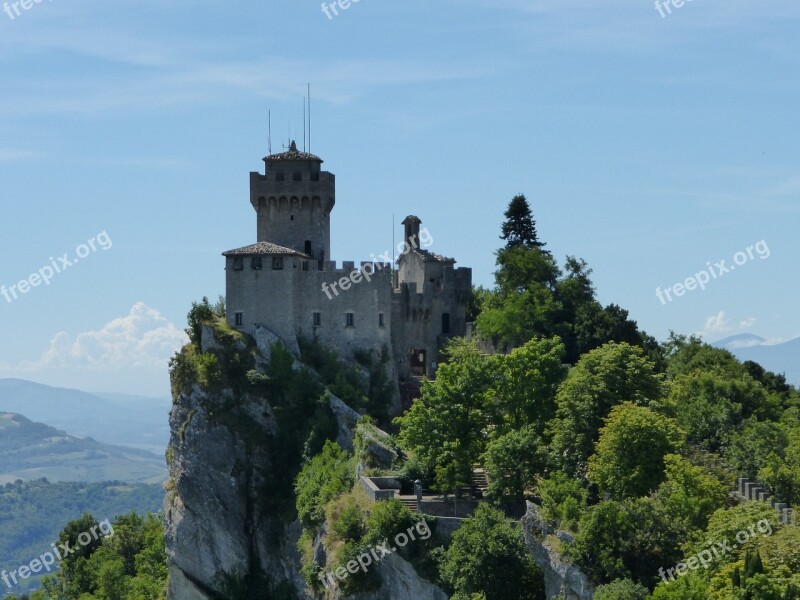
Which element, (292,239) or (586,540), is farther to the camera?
(292,239)

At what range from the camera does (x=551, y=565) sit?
67312 mm

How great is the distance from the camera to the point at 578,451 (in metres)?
75.0

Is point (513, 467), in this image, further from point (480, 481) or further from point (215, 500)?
point (215, 500)

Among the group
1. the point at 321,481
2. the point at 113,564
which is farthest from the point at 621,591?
the point at 113,564

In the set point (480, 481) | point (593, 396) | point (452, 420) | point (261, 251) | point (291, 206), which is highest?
point (291, 206)

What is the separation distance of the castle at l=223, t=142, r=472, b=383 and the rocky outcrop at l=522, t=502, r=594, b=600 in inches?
1241

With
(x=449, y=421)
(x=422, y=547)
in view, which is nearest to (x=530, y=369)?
(x=449, y=421)

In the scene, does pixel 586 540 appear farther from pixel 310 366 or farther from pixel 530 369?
pixel 310 366

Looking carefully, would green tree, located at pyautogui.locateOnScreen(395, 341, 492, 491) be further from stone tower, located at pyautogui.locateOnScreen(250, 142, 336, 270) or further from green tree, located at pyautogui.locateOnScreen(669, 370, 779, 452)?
stone tower, located at pyautogui.locateOnScreen(250, 142, 336, 270)

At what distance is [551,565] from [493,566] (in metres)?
3.19

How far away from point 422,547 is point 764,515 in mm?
18542

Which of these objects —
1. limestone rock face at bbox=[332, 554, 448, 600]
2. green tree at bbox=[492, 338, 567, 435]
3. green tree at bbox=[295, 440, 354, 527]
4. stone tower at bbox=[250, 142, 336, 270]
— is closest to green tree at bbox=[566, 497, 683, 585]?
limestone rock face at bbox=[332, 554, 448, 600]

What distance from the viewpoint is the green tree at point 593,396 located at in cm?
7506

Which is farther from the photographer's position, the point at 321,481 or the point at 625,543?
the point at 321,481
